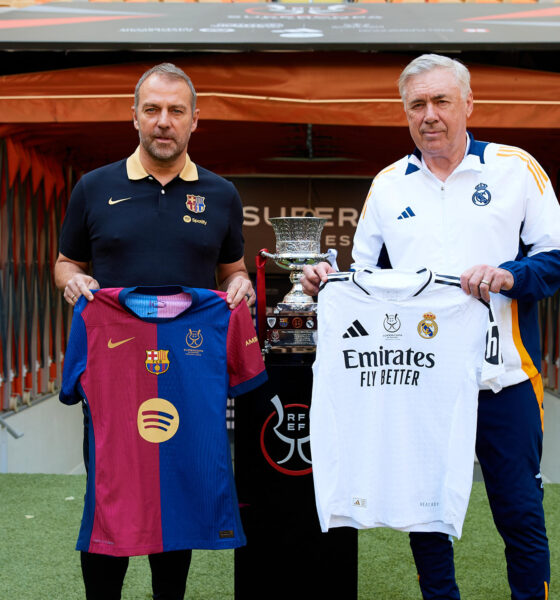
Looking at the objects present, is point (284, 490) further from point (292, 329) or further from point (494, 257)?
point (494, 257)

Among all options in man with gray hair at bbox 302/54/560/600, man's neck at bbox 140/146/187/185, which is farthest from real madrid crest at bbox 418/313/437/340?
man's neck at bbox 140/146/187/185

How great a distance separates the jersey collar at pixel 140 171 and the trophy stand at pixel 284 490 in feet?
1.31

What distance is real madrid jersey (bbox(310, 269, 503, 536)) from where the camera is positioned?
1824mm

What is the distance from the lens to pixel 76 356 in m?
1.93

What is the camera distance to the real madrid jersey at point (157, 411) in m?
1.91

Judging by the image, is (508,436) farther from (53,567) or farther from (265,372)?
(53,567)

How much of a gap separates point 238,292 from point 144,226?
0.32 meters

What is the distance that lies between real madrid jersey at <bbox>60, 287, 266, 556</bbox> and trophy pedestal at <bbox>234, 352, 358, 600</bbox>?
251 mm

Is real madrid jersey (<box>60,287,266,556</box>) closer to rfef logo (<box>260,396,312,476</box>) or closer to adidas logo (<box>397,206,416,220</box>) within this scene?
rfef logo (<box>260,396,312,476</box>)

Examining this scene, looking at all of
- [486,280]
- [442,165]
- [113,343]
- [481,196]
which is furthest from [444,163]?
[113,343]

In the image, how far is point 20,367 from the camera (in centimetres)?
496

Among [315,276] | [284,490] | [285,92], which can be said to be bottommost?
[284,490]

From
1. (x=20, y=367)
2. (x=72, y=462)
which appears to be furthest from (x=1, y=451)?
(x=72, y=462)

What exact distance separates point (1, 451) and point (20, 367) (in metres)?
0.71
